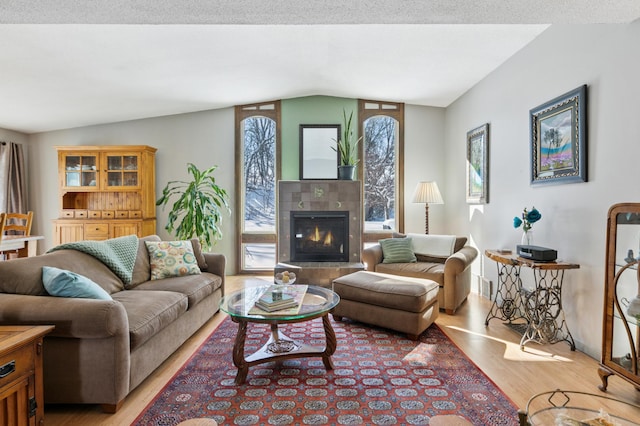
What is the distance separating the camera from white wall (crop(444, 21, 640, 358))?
2.54 metres

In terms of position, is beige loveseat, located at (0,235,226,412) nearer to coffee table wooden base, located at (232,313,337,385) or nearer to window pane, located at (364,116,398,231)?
coffee table wooden base, located at (232,313,337,385)

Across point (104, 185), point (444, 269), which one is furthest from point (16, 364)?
point (104, 185)

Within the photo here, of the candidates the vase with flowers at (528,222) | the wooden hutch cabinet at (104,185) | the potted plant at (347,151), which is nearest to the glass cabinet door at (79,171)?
the wooden hutch cabinet at (104,185)

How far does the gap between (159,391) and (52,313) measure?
0.78 meters

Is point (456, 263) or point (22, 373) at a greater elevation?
point (456, 263)

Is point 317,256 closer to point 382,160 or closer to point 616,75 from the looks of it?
point 382,160

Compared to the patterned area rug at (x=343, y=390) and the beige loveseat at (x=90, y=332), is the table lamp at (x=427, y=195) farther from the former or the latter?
the beige loveseat at (x=90, y=332)

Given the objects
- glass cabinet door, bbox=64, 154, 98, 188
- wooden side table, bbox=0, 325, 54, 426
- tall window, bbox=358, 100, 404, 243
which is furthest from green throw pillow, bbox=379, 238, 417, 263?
glass cabinet door, bbox=64, 154, 98, 188

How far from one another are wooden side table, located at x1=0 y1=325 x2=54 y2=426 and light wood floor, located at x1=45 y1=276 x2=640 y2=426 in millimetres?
306

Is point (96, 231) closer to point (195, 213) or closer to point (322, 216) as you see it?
point (195, 213)

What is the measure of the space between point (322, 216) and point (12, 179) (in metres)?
4.86

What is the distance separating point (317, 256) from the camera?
18.3 ft

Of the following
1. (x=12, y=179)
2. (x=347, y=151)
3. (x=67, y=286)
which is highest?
(x=347, y=151)

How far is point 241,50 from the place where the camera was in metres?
3.86
